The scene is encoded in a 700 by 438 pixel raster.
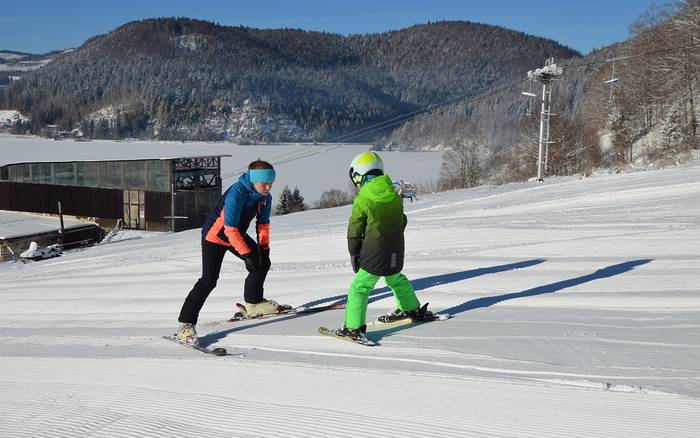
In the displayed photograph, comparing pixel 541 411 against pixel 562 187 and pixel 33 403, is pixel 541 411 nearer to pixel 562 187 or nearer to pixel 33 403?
pixel 33 403

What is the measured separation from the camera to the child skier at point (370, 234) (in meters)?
5.52

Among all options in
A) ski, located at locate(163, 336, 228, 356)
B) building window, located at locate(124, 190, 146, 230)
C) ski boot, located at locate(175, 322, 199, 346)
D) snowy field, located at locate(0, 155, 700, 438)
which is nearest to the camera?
snowy field, located at locate(0, 155, 700, 438)

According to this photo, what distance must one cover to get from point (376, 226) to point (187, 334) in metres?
2.13

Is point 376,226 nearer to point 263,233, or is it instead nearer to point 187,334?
point 263,233

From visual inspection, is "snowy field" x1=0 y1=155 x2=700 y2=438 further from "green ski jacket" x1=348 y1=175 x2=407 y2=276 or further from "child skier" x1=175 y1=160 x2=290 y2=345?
"green ski jacket" x1=348 y1=175 x2=407 y2=276

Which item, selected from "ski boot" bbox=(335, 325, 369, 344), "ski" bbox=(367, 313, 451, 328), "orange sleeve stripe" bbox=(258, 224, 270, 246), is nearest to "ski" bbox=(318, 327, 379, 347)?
"ski boot" bbox=(335, 325, 369, 344)

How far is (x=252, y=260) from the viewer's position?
21.2 feet

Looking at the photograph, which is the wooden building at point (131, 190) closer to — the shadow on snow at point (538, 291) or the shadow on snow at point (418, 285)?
the shadow on snow at point (418, 285)

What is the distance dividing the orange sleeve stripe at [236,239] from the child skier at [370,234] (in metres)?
1.16

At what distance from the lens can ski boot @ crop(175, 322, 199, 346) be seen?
6012 mm

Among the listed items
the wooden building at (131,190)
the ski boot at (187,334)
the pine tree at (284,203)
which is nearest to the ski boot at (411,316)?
the ski boot at (187,334)

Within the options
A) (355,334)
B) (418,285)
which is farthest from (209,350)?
(418,285)

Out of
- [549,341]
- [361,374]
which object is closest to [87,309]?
[361,374]

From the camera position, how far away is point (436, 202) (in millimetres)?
18875
